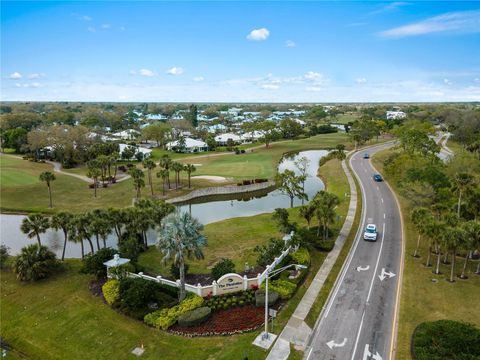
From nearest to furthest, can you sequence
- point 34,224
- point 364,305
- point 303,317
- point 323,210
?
point 303,317
point 364,305
point 34,224
point 323,210

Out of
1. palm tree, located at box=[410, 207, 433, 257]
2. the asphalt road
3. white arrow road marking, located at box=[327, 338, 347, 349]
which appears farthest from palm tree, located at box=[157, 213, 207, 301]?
palm tree, located at box=[410, 207, 433, 257]

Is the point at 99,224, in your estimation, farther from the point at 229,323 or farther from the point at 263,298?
the point at 263,298

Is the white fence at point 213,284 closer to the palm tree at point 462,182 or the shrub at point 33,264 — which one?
the shrub at point 33,264

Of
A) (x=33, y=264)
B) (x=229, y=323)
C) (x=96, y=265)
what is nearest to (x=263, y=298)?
(x=229, y=323)

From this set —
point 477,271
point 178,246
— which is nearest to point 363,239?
point 477,271

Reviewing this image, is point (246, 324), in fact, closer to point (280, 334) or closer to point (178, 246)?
point (280, 334)

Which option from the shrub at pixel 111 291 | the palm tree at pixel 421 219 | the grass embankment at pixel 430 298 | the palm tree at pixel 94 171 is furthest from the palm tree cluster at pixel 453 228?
the palm tree at pixel 94 171

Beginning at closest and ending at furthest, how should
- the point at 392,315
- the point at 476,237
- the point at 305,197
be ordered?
1. the point at 392,315
2. the point at 476,237
3. the point at 305,197
